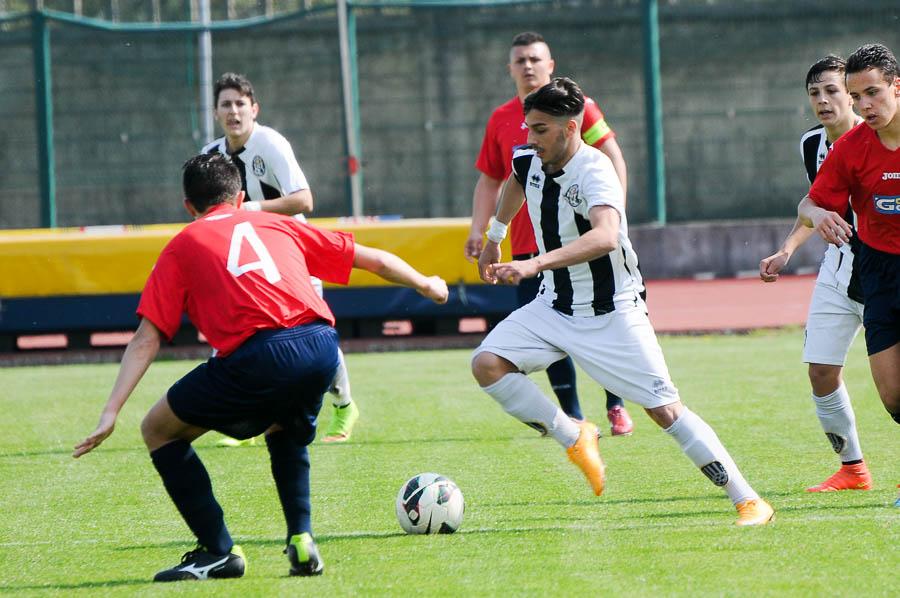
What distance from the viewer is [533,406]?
551 centimetres

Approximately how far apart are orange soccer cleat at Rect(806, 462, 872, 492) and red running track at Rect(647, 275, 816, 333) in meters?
8.34

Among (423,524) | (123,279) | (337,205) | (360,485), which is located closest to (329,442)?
(360,485)

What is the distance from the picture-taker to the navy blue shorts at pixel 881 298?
18.1 feet

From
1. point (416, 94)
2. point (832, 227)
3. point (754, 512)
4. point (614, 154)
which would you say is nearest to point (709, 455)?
point (754, 512)

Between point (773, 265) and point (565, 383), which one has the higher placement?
point (773, 265)

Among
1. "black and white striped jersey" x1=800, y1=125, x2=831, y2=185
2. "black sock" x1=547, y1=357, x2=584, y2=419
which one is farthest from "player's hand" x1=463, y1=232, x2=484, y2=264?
"black and white striped jersey" x1=800, y1=125, x2=831, y2=185

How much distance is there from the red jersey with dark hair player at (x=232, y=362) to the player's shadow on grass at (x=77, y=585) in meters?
0.10

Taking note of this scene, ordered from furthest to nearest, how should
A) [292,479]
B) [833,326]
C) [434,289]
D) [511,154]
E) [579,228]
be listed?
[511,154] → [833,326] → [579,228] → [434,289] → [292,479]

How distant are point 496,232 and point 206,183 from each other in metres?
1.62

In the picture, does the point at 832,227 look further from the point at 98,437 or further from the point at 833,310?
the point at 98,437

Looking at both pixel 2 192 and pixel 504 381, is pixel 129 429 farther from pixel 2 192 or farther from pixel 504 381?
pixel 2 192

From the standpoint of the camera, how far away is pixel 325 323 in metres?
4.75

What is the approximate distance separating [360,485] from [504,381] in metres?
1.43

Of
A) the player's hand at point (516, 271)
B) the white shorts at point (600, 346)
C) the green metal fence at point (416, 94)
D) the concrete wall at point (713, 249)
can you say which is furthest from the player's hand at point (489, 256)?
the concrete wall at point (713, 249)
